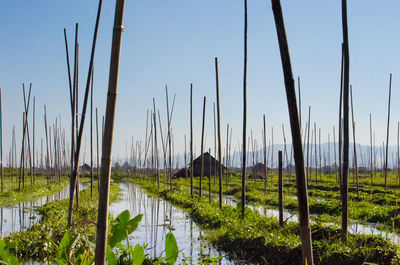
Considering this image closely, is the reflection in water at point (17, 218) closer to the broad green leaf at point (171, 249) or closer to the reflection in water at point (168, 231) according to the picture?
the reflection in water at point (168, 231)

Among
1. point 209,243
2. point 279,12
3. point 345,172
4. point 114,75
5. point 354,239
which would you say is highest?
point 279,12

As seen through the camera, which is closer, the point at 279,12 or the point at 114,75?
the point at 114,75

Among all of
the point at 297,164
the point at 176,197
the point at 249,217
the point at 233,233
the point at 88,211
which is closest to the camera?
the point at 297,164

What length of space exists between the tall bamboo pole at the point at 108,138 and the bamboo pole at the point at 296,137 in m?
1.26

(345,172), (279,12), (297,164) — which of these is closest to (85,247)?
(297,164)

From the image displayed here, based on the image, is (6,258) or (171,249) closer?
(6,258)

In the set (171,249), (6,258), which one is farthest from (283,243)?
(6,258)

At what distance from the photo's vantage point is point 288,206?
470 inches

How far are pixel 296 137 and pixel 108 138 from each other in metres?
1.37

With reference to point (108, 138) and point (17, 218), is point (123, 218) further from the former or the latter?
point (17, 218)

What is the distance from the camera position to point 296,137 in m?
2.73

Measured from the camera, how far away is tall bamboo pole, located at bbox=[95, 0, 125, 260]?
205cm

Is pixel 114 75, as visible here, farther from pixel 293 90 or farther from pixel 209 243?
pixel 209 243

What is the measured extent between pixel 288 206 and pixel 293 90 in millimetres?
9767
